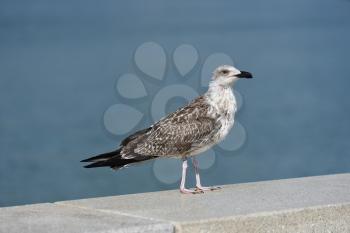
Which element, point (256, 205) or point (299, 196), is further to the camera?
point (299, 196)

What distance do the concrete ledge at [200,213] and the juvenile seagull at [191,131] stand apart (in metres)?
0.25

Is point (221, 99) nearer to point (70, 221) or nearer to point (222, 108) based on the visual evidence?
point (222, 108)

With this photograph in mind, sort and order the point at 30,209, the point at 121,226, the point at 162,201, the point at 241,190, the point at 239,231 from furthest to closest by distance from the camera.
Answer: the point at 241,190, the point at 162,201, the point at 30,209, the point at 239,231, the point at 121,226

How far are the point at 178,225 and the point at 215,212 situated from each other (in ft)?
0.81

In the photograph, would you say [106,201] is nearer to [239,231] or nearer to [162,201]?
[162,201]

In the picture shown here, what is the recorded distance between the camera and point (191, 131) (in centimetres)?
361

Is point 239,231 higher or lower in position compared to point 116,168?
lower

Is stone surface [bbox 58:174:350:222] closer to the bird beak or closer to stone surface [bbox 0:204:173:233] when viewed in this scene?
stone surface [bbox 0:204:173:233]

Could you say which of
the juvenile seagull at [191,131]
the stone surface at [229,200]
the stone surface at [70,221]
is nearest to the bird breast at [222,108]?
the juvenile seagull at [191,131]

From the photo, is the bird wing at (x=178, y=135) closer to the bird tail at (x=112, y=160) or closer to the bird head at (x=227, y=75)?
the bird tail at (x=112, y=160)

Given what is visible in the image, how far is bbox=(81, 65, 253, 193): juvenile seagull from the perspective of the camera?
11.8 ft

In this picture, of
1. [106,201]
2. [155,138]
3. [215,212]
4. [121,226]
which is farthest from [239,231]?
[155,138]

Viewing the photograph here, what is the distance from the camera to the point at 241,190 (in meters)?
3.48

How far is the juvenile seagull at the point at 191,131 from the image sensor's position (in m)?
3.60
